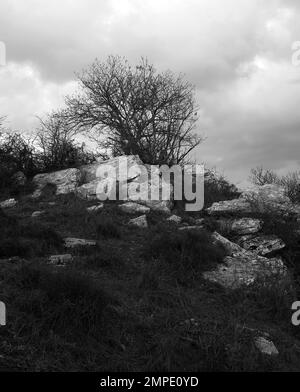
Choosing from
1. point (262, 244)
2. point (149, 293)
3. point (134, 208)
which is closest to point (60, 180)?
point (134, 208)

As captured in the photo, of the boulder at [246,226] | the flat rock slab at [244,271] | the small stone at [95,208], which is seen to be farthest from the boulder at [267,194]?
the flat rock slab at [244,271]

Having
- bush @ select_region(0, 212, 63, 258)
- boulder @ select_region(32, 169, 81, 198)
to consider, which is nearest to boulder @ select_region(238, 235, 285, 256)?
bush @ select_region(0, 212, 63, 258)

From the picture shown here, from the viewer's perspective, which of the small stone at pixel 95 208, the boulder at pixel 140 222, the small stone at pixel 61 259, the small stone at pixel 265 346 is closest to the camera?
the small stone at pixel 265 346

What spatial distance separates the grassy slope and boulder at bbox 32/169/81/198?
5.25 m

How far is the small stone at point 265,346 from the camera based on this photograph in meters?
4.85

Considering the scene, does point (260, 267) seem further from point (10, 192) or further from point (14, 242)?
point (10, 192)

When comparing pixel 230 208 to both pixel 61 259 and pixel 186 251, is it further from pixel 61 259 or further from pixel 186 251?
pixel 61 259

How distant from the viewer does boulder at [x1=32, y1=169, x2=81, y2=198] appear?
497 inches

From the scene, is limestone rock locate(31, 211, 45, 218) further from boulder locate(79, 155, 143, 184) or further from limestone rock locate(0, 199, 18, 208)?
boulder locate(79, 155, 143, 184)

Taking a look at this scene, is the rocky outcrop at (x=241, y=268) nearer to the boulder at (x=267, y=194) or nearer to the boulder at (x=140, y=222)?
the boulder at (x=140, y=222)

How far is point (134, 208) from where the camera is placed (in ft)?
35.4

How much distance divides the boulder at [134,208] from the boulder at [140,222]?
33.2 inches

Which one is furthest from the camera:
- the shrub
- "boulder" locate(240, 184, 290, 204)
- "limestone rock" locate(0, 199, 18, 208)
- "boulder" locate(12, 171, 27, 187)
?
"boulder" locate(12, 171, 27, 187)

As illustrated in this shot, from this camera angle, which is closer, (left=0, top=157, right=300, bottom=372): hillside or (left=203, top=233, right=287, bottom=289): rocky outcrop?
(left=0, top=157, right=300, bottom=372): hillside
